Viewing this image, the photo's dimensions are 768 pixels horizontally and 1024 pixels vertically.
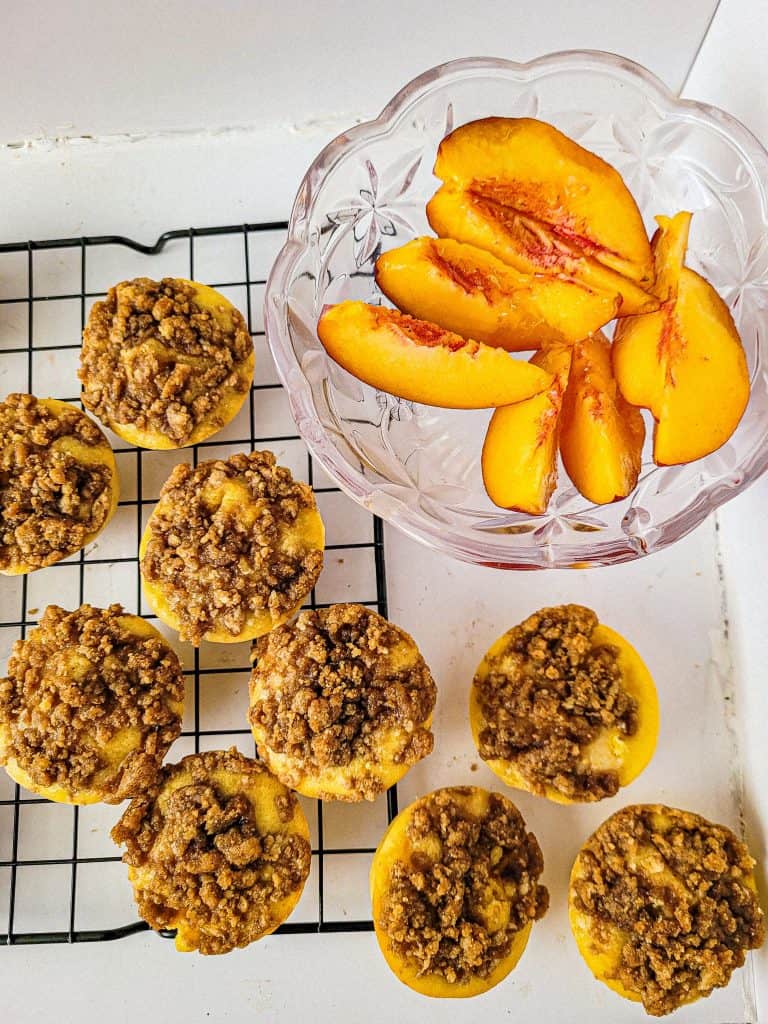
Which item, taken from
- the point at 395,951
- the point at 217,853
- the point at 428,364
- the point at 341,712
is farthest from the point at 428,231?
the point at 395,951

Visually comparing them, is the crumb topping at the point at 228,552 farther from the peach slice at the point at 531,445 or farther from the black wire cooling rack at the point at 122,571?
the peach slice at the point at 531,445

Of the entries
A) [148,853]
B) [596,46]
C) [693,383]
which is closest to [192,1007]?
[148,853]

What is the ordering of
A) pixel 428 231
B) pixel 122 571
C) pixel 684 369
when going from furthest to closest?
pixel 122 571
pixel 428 231
pixel 684 369

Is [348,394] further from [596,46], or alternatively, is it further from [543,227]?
[596,46]

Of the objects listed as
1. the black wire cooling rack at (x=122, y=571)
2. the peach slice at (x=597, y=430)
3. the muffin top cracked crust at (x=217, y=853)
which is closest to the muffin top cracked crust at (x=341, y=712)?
the muffin top cracked crust at (x=217, y=853)

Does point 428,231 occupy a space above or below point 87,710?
above

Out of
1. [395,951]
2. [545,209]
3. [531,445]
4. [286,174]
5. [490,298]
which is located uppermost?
[286,174]

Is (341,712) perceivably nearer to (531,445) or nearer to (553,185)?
(531,445)
